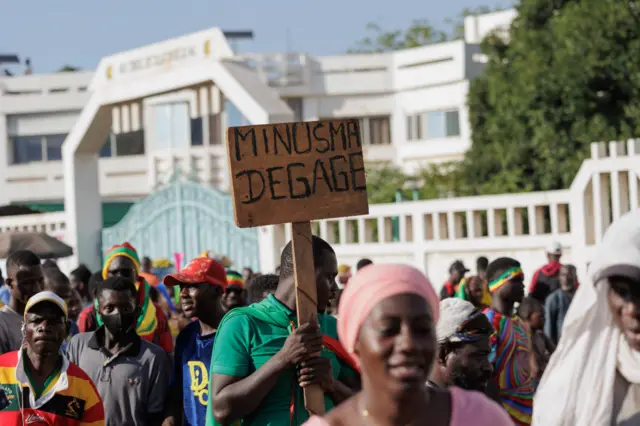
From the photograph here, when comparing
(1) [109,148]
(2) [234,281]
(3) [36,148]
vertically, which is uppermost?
(3) [36,148]

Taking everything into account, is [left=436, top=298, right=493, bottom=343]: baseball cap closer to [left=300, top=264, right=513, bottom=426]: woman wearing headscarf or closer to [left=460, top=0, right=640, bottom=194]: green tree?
[left=300, top=264, right=513, bottom=426]: woman wearing headscarf

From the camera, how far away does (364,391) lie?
10.3ft

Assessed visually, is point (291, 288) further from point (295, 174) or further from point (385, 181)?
point (385, 181)

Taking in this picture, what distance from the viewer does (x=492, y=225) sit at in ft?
68.6

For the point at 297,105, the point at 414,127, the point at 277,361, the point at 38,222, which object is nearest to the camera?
the point at 277,361

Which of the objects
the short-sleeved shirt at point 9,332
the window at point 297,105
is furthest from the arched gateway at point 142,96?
the short-sleeved shirt at point 9,332

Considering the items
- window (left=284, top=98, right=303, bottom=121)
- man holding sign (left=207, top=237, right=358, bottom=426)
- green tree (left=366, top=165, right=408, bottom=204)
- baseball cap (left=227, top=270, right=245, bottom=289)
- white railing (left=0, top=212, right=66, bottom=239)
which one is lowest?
man holding sign (left=207, top=237, right=358, bottom=426)

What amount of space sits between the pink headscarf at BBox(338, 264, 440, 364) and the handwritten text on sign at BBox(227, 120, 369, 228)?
1.96 meters

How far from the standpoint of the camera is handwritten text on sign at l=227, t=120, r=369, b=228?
17.0 feet

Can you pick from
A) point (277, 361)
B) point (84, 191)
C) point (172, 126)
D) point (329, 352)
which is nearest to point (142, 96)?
point (84, 191)

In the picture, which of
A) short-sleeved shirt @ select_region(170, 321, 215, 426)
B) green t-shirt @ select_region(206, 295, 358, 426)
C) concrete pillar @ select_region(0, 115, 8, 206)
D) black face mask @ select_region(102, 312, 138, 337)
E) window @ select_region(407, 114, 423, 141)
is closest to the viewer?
green t-shirt @ select_region(206, 295, 358, 426)

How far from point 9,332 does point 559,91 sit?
23.4 m

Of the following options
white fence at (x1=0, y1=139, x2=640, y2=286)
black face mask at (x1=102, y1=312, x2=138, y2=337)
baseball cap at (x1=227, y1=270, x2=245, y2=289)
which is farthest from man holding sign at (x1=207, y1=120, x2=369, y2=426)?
white fence at (x1=0, y1=139, x2=640, y2=286)

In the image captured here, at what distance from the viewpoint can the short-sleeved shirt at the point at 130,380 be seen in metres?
6.98
